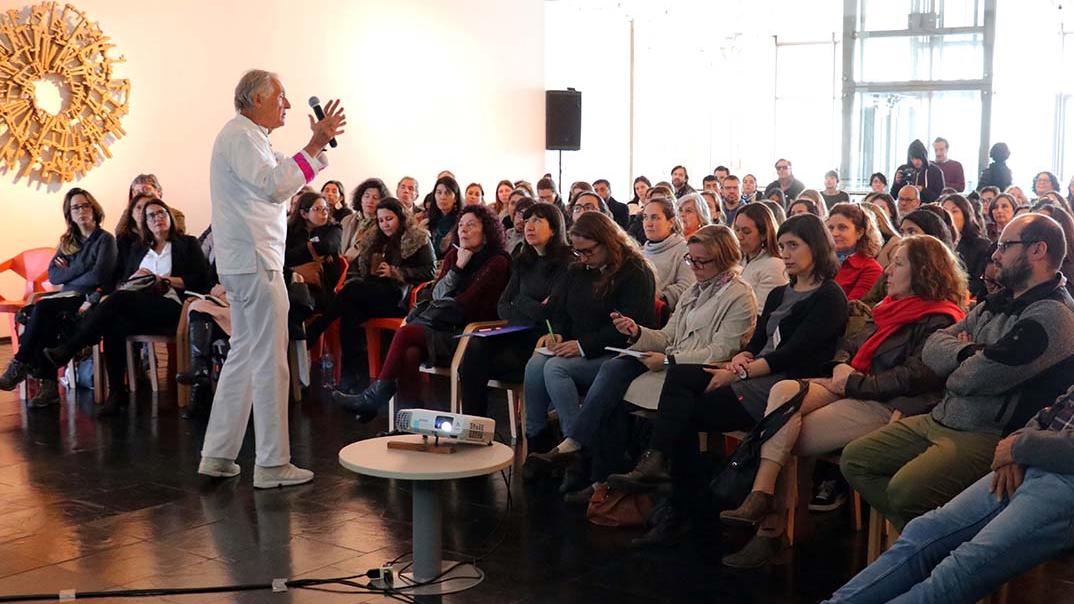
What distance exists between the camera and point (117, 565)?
3.56m

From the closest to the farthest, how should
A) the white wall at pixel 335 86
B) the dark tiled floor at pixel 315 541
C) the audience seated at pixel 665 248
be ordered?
the dark tiled floor at pixel 315 541, the audience seated at pixel 665 248, the white wall at pixel 335 86

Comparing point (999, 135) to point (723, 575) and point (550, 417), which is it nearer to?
point (550, 417)

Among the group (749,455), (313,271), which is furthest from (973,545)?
(313,271)

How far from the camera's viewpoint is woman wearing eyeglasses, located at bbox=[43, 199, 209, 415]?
619 centimetres

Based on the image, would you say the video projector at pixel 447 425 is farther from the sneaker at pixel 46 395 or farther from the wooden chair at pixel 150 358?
the sneaker at pixel 46 395

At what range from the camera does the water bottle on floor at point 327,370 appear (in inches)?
264

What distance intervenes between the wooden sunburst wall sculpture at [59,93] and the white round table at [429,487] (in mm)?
6182

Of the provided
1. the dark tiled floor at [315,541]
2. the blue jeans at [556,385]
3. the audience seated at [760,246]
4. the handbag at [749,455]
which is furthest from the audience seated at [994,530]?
the audience seated at [760,246]

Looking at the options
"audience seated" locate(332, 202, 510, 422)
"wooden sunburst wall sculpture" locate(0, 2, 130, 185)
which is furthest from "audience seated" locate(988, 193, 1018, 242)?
"wooden sunburst wall sculpture" locate(0, 2, 130, 185)

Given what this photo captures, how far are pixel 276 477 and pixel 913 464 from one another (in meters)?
2.46

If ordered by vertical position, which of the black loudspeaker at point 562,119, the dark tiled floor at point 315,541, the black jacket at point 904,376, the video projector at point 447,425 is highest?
the black loudspeaker at point 562,119

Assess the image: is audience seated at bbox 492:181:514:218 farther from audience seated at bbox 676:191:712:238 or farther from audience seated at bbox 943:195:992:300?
audience seated at bbox 943:195:992:300

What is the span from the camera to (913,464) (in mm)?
3141

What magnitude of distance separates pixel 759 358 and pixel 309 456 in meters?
2.12
